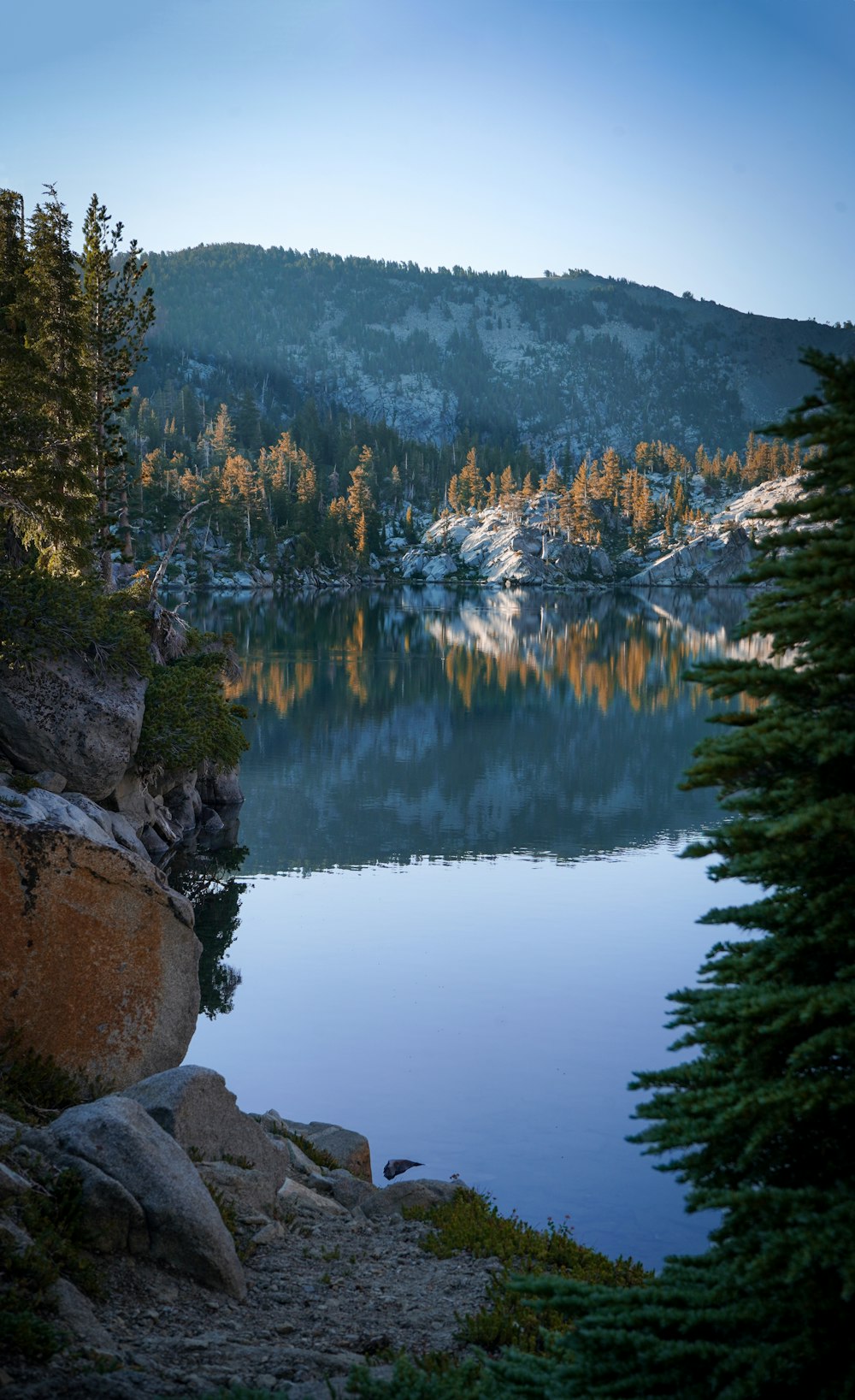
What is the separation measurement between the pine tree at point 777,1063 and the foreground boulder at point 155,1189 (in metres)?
3.65

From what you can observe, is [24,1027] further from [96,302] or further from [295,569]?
[295,569]

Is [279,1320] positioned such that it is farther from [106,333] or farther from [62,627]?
[106,333]

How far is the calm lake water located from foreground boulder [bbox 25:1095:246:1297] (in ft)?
18.9

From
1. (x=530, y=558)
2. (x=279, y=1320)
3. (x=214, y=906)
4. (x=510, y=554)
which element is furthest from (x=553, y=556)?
(x=279, y=1320)

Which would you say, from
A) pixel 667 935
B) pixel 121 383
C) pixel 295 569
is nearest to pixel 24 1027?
pixel 667 935

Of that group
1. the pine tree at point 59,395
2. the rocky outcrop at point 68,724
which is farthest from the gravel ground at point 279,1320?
the pine tree at point 59,395

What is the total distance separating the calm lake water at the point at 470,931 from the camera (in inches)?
646

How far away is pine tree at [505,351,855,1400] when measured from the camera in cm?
526

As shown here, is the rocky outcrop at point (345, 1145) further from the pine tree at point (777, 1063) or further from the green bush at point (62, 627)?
the green bush at point (62, 627)

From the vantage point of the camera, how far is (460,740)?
50.3 m

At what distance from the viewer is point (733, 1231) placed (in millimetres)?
5816

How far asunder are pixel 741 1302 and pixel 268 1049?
14.8 m

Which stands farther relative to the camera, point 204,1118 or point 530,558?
point 530,558

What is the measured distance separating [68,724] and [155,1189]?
55.8 feet
